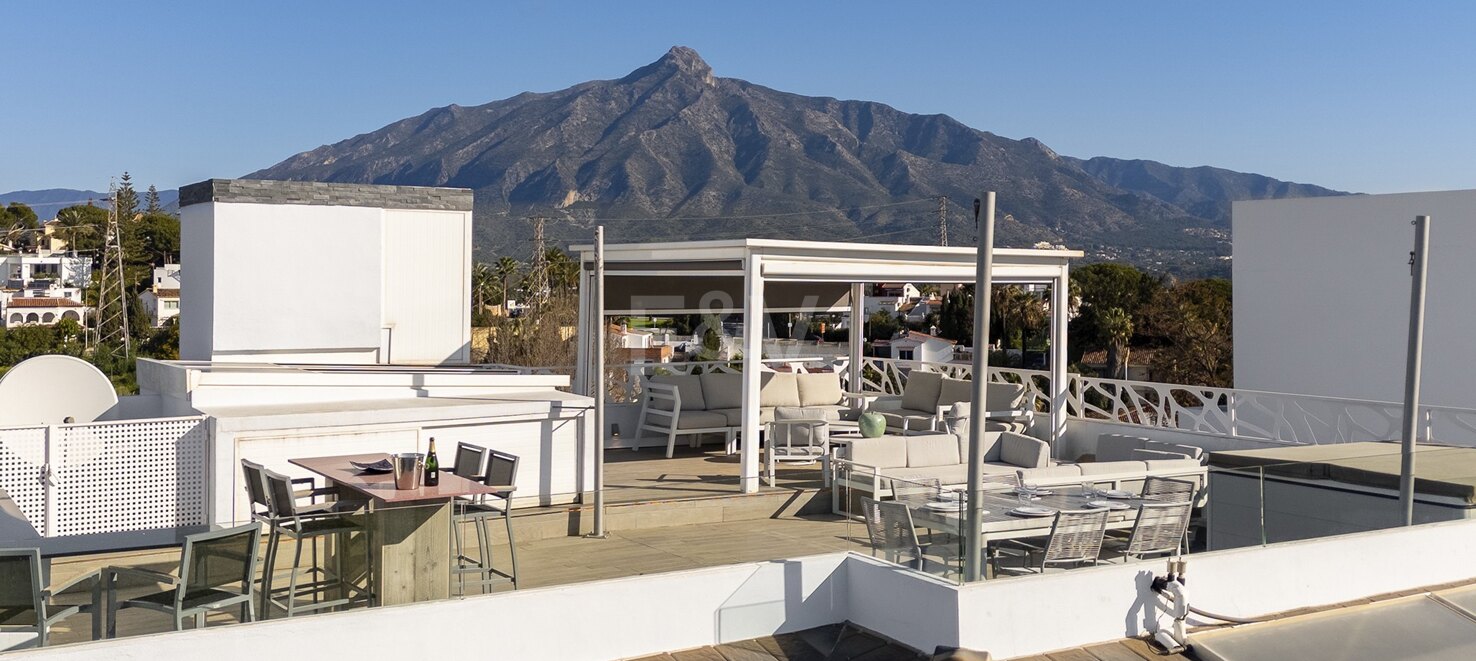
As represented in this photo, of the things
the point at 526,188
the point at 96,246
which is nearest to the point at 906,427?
the point at 96,246

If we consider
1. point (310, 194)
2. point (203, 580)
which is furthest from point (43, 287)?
point (203, 580)

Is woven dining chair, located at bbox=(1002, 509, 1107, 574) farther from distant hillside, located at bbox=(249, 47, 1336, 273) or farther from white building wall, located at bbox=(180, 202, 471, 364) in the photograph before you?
distant hillside, located at bbox=(249, 47, 1336, 273)

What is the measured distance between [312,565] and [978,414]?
3.52 m

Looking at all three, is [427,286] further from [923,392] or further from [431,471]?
[431,471]

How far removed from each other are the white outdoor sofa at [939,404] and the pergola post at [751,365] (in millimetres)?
2473

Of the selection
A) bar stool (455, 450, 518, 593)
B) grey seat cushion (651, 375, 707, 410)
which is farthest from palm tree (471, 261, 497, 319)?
bar stool (455, 450, 518, 593)

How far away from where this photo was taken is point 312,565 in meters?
6.18

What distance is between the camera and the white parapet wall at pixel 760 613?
213 inches

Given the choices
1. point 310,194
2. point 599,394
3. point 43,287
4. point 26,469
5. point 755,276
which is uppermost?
point 310,194

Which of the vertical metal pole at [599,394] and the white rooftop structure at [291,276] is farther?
the white rooftop structure at [291,276]

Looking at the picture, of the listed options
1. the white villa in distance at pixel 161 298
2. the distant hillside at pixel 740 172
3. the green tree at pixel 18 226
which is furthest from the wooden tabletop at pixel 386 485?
the green tree at pixel 18 226

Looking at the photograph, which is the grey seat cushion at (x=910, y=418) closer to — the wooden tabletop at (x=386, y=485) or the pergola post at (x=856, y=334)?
the pergola post at (x=856, y=334)

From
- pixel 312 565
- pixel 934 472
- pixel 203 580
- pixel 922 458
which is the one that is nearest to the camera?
pixel 203 580

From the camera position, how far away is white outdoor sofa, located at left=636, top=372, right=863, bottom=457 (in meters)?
13.1
